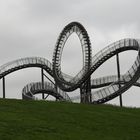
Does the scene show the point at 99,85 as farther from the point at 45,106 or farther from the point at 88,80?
the point at 45,106

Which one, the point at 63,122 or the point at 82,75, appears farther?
the point at 82,75

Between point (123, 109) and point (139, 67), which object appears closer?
point (123, 109)

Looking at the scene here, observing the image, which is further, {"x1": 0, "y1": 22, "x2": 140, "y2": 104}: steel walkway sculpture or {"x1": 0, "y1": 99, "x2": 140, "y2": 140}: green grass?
{"x1": 0, "y1": 22, "x2": 140, "y2": 104}: steel walkway sculpture

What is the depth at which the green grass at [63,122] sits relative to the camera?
629 inches

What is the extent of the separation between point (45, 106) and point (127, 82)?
23.3 meters

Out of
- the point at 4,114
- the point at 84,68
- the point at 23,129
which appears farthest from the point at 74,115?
the point at 84,68

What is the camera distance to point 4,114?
18750 millimetres

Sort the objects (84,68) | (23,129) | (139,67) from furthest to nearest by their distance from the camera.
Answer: (84,68) < (139,67) < (23,129)

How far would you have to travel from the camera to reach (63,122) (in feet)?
60.9

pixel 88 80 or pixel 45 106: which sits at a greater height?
pixel 88 80

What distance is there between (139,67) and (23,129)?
28347mm

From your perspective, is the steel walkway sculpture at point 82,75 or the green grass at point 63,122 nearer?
the green grass at point 63,122

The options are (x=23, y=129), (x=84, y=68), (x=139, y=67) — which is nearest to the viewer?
(x=23, y=129)

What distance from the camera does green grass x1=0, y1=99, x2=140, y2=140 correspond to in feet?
52.4
